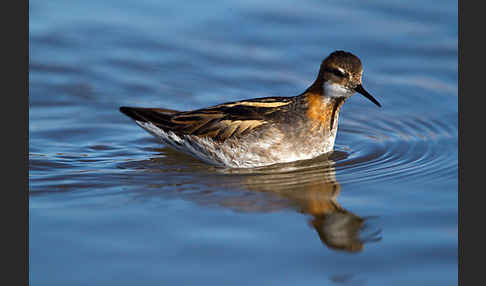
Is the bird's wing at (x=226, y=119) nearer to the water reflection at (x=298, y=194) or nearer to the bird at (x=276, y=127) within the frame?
the bird at (x=276, y=127)

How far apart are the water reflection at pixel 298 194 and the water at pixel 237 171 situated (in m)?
0.03

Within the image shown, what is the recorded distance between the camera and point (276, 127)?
9961mm

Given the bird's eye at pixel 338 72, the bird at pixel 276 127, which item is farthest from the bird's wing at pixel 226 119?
the bird's eye at pixel 338 72

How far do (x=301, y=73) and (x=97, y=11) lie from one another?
4.71 metres

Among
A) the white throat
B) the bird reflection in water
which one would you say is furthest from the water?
the white throat

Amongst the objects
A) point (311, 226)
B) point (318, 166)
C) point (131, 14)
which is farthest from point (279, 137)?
point (131, 14)

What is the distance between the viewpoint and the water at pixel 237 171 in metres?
7.04

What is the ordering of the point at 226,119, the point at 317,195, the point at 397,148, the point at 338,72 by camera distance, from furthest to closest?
the point at 397,148 → the point at 226,119 → the point at 338,72 → the point at 317,195

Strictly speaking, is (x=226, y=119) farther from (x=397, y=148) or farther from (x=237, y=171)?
(x=397, y=148)

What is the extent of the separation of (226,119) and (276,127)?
0.71 m

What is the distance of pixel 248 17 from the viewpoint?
14578mm

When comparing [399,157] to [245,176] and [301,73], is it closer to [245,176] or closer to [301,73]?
[245,176]

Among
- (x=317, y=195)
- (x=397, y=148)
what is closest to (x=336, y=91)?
(x=397, y=148)

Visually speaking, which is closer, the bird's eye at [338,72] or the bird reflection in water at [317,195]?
the bird reflection in water at [317,195]
